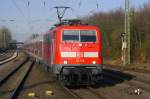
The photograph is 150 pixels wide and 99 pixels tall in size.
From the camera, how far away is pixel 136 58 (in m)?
50.6

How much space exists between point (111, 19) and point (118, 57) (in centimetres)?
1119

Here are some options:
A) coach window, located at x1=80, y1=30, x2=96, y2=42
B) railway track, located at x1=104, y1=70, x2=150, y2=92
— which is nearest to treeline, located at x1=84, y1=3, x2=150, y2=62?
railway track, located at x1=104, y1=70, x2=150, y2=92

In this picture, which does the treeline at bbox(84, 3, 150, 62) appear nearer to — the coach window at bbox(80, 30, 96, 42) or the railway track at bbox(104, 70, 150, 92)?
the railway track at bbox(104, 70, 150, 92)

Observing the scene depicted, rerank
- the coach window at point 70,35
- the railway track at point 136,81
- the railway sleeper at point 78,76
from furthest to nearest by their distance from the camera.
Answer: the railway track at point 136,81
the coach window at point 70,35
the railway sleeper at point 78,76

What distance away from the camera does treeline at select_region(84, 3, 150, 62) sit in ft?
164

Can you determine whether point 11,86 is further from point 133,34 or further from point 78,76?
point 133,34

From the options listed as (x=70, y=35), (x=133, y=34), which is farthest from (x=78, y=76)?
(x=133, y=34)

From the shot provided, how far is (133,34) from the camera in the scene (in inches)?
2111

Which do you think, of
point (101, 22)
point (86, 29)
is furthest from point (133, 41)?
point (86, 29)

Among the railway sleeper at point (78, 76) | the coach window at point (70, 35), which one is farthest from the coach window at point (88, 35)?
the railway sleeper at point (78, 76)

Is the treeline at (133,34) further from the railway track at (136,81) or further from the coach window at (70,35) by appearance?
the coach window at (70,35)

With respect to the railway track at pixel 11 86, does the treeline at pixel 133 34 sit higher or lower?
higher

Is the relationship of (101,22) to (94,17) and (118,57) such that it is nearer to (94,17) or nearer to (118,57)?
(94,17)

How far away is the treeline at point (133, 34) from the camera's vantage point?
164 feet
